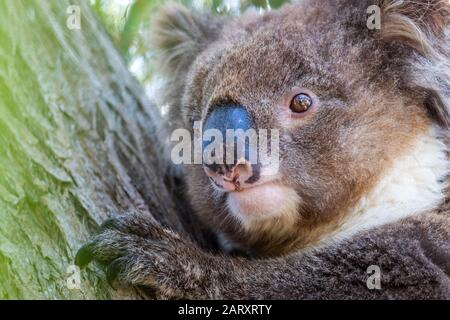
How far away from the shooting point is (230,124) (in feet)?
9.42

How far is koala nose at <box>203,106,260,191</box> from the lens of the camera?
2758 millimetres

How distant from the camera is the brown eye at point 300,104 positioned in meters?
2.94

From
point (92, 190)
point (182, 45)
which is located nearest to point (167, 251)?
point (92, 190)

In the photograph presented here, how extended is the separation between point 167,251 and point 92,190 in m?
0.64

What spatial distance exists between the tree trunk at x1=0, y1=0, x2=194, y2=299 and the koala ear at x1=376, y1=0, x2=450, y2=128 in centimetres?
163

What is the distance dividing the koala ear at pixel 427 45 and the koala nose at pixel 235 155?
2.92 ft

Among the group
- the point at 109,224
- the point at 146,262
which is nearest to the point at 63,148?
the point at 109,224

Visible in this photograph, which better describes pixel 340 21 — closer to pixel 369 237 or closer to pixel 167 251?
pixel 369 237

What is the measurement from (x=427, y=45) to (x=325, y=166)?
80cm

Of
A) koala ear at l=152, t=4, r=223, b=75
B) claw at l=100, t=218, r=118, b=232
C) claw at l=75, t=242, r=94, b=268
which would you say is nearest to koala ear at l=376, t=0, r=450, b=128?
koala ear at l=152, t=4, r=223, b=75

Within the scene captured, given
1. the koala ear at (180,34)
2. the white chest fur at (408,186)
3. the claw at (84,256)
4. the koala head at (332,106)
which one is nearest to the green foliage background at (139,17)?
the koala ear at (180,34)

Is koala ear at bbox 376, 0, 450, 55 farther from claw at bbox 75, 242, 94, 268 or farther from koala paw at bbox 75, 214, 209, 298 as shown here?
claw at bbox 75, 242, 94, 268

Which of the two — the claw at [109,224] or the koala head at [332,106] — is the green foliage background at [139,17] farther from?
the claw at [109,224]

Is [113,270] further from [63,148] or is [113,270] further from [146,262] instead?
[63,148]
